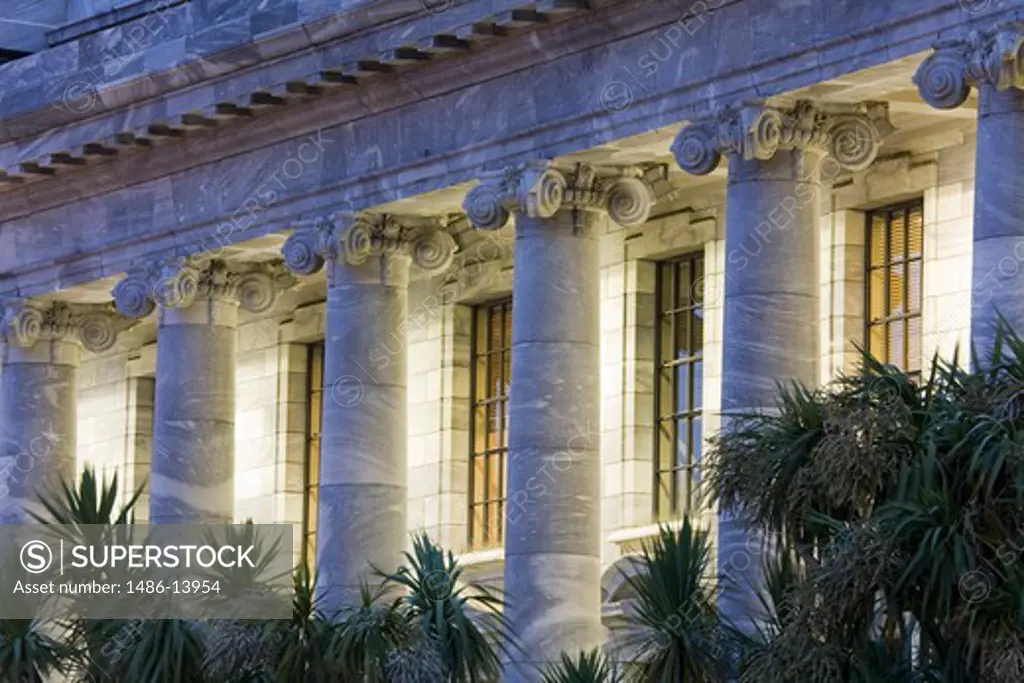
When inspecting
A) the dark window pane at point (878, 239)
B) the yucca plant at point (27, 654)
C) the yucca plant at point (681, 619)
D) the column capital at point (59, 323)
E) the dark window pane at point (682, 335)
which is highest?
the dark window pane at point (878, 239)

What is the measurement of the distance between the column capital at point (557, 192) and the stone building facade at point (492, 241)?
0.05 m

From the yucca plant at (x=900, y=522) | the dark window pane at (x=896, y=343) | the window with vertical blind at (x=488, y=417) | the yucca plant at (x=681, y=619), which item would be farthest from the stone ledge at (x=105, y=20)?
the yucca plant at (x=900, y=522)

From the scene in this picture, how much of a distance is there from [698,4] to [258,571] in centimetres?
891

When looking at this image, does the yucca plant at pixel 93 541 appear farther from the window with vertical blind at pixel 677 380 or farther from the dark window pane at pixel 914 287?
the dark window pane at pixel 914 287

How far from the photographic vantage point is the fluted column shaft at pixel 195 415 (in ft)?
160

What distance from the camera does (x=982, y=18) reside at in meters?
35.8

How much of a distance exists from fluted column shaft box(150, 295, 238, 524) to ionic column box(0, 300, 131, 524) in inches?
148

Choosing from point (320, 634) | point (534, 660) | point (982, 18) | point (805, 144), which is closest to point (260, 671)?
point (320, 634)

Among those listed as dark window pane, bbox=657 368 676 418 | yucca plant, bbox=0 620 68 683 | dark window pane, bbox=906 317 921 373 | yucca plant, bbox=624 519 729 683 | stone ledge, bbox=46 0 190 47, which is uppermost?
stone ledge, bbox=46 0 190 47

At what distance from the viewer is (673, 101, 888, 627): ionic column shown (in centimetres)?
3841

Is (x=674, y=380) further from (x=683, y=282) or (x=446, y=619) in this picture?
(x=446, y=619)

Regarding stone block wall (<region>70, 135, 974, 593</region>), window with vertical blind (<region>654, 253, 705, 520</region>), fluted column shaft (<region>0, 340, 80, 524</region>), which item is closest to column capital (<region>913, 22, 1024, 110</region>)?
stone block wall (<region>70, 135, 974, 593</region>)

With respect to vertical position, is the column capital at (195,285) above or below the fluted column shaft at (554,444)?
above

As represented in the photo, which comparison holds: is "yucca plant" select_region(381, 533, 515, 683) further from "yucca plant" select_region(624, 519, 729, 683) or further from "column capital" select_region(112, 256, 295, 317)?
"column capital" select_region(112, 256, 295, 317)
